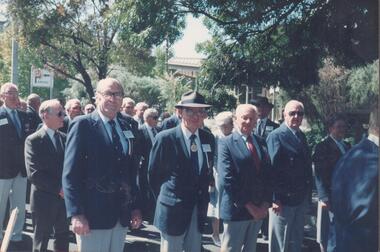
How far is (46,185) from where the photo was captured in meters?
4.31

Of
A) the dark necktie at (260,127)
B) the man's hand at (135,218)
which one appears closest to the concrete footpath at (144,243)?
the dark necktie at (260,127)

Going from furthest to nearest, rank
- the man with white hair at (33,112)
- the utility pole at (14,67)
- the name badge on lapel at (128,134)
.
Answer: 1. the utility pole at (14,67)
2. the man with white hair at (33,112)
3. the name badge on lapel at (128,134)

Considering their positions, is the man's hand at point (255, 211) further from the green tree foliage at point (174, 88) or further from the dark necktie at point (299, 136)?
the green tree foliage at point (174, 88)

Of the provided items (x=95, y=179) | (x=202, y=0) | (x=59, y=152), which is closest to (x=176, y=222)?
(x=95, y=179)

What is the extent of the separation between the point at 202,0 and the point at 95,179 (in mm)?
4767

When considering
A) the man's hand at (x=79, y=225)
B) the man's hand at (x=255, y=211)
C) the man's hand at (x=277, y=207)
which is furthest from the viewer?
the man's hand at (x=277, y=207)

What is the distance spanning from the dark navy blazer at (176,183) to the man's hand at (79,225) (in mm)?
754

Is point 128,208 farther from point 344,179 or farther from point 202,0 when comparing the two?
point 202,0

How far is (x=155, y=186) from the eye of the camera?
398 centimetres

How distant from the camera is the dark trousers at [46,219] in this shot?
429 centimetres

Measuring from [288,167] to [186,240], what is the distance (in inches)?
52.2

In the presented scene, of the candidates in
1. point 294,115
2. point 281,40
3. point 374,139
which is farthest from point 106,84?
point 281,40

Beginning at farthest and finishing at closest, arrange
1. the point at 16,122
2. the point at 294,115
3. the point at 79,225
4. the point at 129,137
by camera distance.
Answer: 1. the point at 16,122
2. the point at 294,115
3. the point at 129,137
4. the point at 79,225

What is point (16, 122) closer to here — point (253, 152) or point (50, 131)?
point (50, 131)
